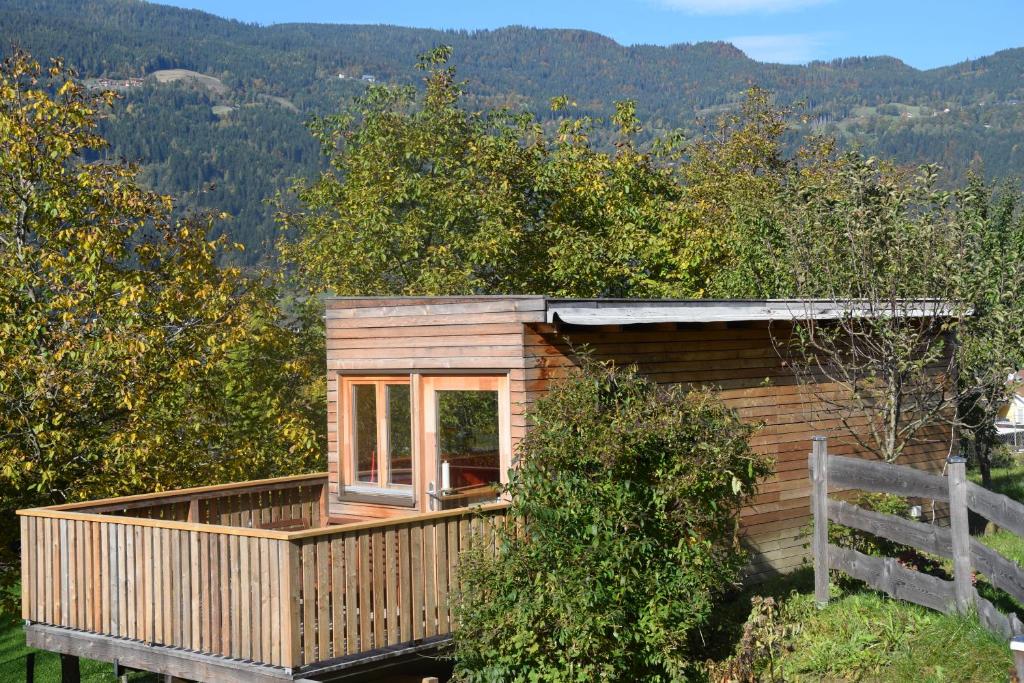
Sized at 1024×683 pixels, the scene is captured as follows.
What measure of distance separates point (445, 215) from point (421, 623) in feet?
56.0

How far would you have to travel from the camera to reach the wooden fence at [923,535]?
332 inches

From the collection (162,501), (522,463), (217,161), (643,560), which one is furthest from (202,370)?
(217,161)

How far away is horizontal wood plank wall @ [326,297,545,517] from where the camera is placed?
432 inches

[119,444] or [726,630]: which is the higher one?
[119,444]

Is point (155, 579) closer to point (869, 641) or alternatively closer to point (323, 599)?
point (323, 599)

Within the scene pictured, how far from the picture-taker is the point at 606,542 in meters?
9.93

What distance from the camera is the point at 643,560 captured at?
10.2m

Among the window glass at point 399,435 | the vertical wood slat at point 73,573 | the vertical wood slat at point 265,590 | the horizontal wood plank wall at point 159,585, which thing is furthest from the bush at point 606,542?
the vertical wood slat at point 73,573

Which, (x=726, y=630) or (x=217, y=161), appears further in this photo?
(x=217, y=161)

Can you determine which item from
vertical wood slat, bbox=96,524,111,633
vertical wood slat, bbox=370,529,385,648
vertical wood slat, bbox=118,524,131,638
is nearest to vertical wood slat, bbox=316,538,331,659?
vertical wood slat, bbox=370,529,385,648

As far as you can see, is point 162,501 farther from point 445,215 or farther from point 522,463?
point 445,215

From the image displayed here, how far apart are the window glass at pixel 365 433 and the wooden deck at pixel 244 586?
2399 mm

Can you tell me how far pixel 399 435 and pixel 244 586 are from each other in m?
3.26

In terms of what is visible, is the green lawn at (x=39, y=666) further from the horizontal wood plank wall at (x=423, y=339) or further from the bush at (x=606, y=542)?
the bush at (x=606, y=542)
